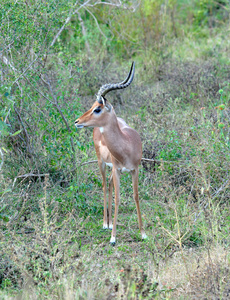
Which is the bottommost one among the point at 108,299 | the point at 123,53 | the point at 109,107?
the point at 123,53

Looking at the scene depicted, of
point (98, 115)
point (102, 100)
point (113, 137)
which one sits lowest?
point (113, 137)

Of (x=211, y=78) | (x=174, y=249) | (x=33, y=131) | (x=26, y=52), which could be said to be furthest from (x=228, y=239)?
(x=211, y=78)

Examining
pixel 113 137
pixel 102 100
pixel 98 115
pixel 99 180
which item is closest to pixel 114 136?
pixel 113 137

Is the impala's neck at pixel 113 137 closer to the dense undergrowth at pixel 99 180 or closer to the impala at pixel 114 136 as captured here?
the impala at pixel 114 136

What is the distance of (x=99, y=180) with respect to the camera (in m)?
5.37

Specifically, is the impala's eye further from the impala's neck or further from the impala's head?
the impala's neck

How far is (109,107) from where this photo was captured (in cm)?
429

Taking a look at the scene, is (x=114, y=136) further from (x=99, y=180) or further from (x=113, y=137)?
(x=99, y=180)

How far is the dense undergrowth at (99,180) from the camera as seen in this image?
3260 mm

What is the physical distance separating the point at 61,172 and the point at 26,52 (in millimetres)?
1457

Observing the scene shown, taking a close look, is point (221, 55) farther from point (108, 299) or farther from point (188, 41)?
point (108, 299)

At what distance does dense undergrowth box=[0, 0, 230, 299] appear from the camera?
3.26 m

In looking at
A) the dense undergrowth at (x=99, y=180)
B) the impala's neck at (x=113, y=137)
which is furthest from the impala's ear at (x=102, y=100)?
the dense undergrowth at (x=99, y=180)

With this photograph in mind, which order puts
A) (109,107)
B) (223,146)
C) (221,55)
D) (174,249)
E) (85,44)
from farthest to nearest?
(85,44) → (221,55) → (223,146) → (109,107) → (174,249)
